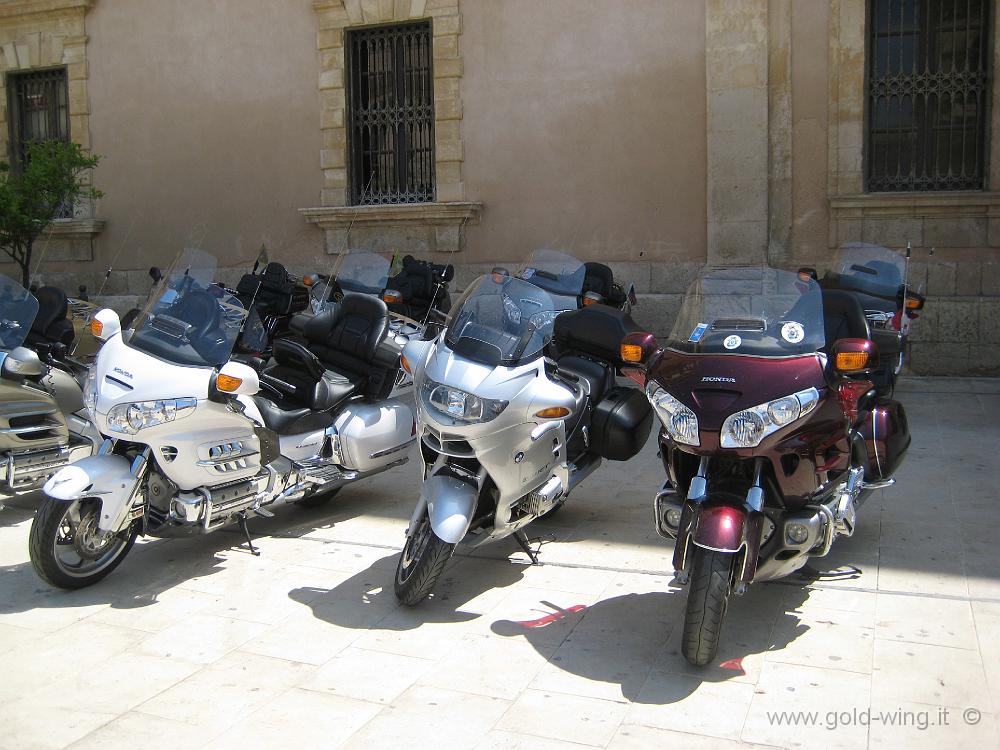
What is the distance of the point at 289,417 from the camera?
17.0ft

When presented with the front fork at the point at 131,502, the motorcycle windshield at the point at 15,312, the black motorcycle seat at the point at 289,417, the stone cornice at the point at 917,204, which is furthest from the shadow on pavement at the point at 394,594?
the stone cornice at the point at 917,204

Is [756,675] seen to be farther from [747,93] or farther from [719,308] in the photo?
[747,93]

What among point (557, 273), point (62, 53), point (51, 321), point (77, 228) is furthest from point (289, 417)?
point (62, 53)

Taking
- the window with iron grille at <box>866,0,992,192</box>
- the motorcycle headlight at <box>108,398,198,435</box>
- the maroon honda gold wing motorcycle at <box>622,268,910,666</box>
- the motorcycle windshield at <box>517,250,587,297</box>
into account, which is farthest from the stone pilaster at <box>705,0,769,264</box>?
the motorcycle headlight at <box>108,398,198,435</box>

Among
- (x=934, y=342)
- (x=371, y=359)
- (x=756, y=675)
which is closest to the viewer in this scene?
(x=756, y=675)

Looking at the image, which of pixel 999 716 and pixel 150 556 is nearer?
pixel 999 716

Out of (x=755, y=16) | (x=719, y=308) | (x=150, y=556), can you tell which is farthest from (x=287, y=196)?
(x=719, y=308)

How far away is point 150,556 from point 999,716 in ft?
11.7

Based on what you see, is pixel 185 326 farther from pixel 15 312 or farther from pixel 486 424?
pixel 15 312

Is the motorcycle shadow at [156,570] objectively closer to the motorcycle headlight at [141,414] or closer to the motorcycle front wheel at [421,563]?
the motorcycle headlight at [141,414]

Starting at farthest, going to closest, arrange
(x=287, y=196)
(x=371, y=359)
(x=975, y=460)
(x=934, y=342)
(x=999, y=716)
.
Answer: (x=287, y=196) < (x=934, y=342) < (x=975, y=460) < (x=371, y=359) < (x=999, y=716)

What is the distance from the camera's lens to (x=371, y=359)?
555cm

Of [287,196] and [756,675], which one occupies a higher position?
[287,196]

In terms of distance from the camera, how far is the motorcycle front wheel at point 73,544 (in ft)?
13.4
